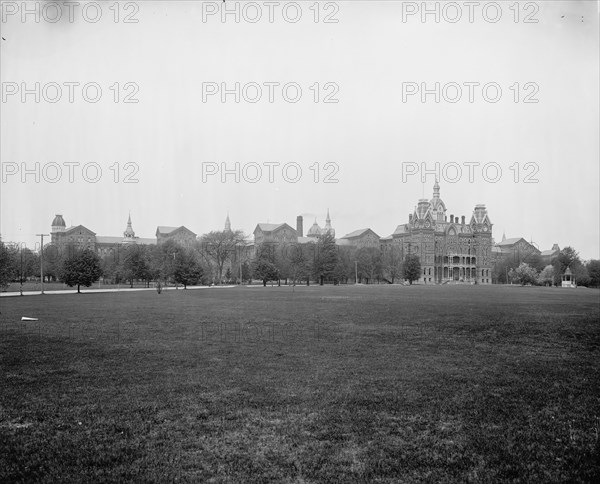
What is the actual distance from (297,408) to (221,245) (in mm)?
89121

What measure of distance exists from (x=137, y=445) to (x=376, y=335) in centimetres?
1241

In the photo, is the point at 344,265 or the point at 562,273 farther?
the point at 562,273

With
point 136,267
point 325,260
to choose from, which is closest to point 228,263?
point 325,260

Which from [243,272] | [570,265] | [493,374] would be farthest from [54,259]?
[570,265]

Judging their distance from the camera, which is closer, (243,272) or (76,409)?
(76,409)

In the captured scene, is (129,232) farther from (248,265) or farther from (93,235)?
(248,265)

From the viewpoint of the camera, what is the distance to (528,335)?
18.4 m

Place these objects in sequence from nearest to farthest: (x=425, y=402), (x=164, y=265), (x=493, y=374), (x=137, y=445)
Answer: (x=137, y=445), (x=425, y=402), (x=493, y=374), (x=164, y=265)

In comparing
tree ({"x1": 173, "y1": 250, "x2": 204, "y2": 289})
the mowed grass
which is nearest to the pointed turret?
tree ({"x1": 173, "y1": 250, "x2": 204, "y2": 289})

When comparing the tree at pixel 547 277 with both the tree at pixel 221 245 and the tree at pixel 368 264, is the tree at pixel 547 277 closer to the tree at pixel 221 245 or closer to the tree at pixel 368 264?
the tree at pixel 368 264

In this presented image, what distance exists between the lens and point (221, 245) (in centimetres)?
9625

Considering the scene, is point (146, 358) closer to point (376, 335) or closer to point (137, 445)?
point (137, 445)

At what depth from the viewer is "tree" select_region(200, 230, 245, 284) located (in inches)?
3777

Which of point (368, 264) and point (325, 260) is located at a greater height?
point (325, 260)
